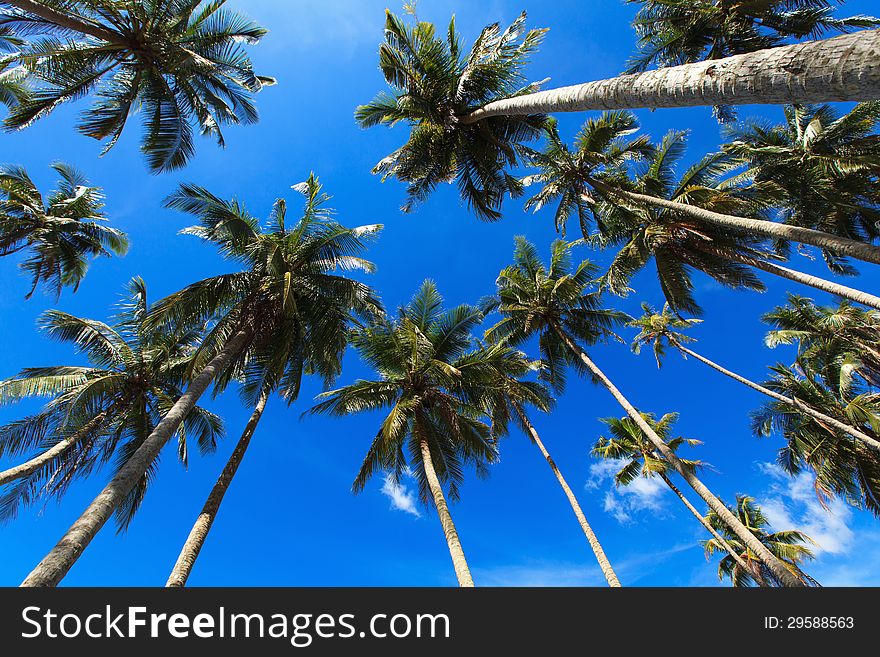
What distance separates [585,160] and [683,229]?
180 inches

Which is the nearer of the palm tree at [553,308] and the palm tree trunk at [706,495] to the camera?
the palm tree trunk at [706,495]

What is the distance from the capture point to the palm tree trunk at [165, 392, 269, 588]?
6.87 m

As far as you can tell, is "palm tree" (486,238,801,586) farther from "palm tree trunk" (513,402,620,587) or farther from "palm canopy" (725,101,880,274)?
"palm canopy" (725,101,880,274)

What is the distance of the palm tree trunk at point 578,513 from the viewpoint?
11906 millimetres

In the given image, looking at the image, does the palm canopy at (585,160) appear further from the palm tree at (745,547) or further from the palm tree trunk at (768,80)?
the palm tree at (745,547)

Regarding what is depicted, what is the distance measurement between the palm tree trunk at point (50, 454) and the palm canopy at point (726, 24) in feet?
65.9

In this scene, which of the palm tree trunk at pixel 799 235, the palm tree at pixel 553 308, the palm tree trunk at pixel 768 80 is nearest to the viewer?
the palm tree trunk at pixel 768 80

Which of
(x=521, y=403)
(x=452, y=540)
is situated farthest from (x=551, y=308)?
(x=452, y=540)

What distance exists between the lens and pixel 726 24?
10.2 m

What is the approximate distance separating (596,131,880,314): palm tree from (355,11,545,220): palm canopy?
14.4 ft

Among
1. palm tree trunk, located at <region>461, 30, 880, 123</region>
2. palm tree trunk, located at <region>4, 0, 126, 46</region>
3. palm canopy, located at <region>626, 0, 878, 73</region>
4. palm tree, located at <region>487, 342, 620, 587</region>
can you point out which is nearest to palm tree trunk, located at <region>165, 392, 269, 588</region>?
palm tree, located at <region>487, 342, 620, 587</region>

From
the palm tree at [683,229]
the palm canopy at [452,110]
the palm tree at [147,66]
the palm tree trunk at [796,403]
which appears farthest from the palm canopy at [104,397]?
the palm tree trunk at [796,403]
